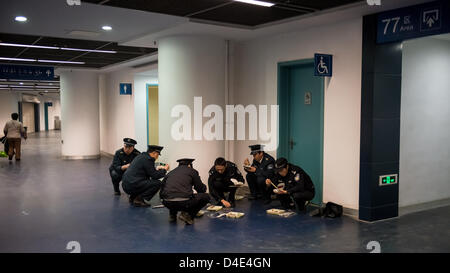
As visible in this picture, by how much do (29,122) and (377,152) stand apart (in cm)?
3316

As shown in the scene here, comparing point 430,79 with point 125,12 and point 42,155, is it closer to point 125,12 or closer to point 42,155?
point 125,12

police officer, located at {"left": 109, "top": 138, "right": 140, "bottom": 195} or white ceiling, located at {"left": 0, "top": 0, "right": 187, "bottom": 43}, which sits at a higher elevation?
white ceiling, located at {"left": 0, "top": 0, "right": 187, "bottom": 43}

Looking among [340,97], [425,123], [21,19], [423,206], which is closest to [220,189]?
[340,97]

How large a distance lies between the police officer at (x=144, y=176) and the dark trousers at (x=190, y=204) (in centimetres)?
104

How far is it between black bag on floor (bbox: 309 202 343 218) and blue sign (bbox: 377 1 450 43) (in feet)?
8.78

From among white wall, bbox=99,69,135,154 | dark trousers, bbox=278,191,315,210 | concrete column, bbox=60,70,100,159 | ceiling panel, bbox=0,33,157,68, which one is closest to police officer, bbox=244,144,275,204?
dark trousers, bbox=278,191,315,210

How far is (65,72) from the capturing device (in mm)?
14914

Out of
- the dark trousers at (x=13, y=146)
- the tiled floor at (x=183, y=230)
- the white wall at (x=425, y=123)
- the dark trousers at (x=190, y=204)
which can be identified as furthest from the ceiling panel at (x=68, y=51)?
the white wall at (x=425, y=123)

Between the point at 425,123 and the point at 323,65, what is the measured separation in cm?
218

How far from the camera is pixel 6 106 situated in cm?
2831

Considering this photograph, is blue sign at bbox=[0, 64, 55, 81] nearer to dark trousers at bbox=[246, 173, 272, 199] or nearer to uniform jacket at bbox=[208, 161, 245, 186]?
uniform jacket at bbox=[208, 161, 245, 186]

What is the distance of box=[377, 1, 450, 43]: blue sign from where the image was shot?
5477mm

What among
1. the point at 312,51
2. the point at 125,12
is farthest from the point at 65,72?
the point at 312,51

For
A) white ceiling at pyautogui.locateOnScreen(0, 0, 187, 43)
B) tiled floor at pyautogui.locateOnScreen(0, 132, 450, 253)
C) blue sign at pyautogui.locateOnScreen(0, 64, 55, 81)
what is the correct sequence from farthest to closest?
blue sign at pyautogui.locateOnScreen(0, 64, 55, 81)
white ceiling at pyautogui.locateOnScreen(0, 0, 187, 43)
tiled floor at pyautogui.locateOnScreen(0, 132, 450, 253)
